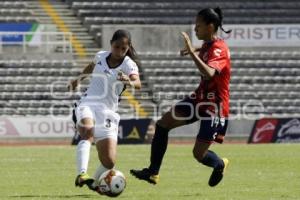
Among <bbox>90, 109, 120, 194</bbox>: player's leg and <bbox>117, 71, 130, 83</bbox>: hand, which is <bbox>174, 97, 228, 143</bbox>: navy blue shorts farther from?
<bbox>117, 71, 130, 83</bbox>: hand

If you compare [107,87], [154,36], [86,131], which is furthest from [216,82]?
[154,36]

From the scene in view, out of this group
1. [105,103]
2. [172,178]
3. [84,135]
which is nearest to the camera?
[84,135]

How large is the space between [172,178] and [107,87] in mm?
3418

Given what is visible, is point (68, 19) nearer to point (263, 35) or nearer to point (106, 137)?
point (263, 35)

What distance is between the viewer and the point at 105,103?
36.3 feet

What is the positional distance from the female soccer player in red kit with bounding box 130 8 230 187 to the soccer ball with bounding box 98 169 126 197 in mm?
1067

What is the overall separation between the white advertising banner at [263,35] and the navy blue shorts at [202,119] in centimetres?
2549

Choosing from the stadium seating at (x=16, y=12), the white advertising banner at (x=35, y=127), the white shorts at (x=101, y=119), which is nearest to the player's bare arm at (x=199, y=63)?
the white shorts at (x=101, y=119)

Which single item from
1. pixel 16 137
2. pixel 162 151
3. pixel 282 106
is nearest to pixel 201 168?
pixel 162 151

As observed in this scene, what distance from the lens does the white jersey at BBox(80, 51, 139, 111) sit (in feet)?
36.3

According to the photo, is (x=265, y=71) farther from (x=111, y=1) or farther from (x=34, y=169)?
(x=34, y=169)

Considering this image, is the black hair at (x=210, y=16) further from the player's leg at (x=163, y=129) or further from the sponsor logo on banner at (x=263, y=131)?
the sponsor logo on banner at (x=263, y=131)

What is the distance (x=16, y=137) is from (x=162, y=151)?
20843mm

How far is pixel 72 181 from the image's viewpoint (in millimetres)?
13453
